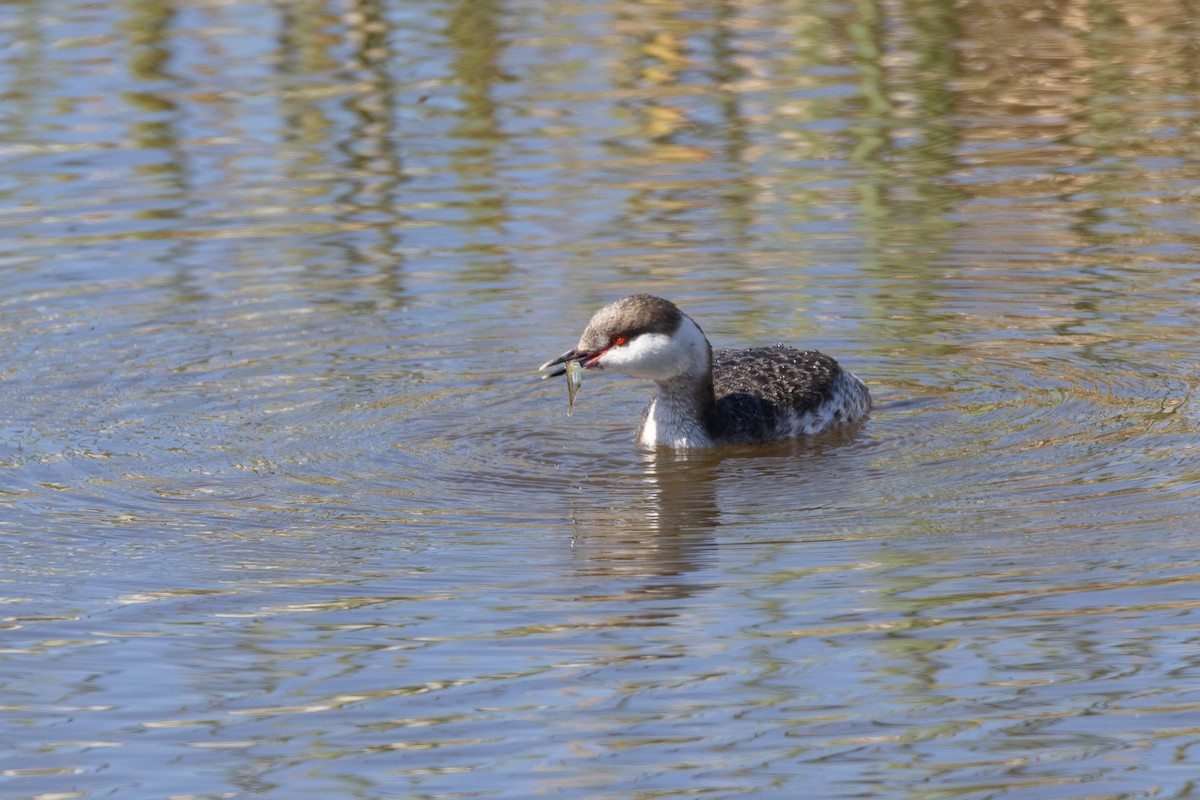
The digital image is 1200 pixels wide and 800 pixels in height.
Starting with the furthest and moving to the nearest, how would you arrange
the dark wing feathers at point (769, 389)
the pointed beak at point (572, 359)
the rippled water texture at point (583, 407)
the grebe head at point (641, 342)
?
the dark wing feathers at point (769, 389) < the grebe head at point (641, 342) < the pointed beak at point (572, 359) < the rippled water texture at point (583, 407)

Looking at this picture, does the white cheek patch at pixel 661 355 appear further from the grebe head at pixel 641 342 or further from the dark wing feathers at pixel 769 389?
the dark wing feathers at pixel 769 389

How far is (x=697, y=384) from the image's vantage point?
11.0 m

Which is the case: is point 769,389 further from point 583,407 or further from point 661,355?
point 583,407

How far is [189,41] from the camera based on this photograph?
67.8ft

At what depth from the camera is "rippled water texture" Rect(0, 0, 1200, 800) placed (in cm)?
707

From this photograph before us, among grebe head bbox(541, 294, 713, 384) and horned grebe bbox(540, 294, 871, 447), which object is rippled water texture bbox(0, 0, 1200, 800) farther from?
grebe head bbox(541, 294, 713, 384)

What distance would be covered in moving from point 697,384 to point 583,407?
1.06 m

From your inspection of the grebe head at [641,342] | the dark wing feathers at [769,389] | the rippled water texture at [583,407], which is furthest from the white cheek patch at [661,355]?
the rippled water texture at [583,407]

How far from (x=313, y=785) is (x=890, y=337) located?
6733 millimetres

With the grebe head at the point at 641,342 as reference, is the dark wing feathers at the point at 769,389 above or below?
below

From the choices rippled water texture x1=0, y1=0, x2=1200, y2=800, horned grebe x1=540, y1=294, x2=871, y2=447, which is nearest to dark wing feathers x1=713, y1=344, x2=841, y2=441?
horned grebe x1=540, y1=294, x2=871, y2=447

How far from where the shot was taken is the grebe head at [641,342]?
35.2ft

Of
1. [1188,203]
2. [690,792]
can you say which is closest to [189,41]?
[1188,203]

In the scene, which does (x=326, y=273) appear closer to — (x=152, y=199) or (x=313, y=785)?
(x=152, y=199)
